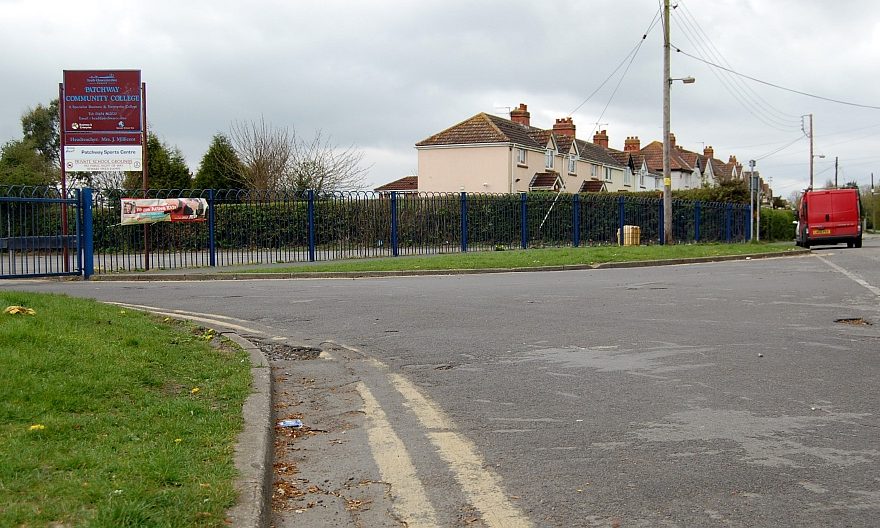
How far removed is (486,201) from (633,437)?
24.7 metres

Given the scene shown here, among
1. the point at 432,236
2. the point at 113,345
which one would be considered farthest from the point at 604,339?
the point at 432,236

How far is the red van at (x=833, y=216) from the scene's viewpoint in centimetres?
3531

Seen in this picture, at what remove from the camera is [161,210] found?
2120cm

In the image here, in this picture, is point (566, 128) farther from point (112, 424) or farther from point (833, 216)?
point (112, 424)

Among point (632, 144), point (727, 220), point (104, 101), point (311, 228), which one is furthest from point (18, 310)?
point (632, 144)

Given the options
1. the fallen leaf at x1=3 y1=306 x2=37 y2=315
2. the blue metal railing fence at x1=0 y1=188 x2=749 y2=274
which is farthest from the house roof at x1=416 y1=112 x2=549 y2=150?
the fallen leaf at x1=3 y1=306 x2=37 y2=315

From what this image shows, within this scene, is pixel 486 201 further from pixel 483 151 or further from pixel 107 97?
pixel 483 151

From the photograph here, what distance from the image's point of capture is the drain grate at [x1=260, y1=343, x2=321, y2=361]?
8.79m

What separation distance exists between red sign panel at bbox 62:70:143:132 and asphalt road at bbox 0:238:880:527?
31.2 ft

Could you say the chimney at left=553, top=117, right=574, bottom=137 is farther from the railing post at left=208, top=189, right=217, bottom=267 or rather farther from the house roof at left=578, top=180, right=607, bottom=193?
the railing post at left=208, top=189, right=217, bottom=267

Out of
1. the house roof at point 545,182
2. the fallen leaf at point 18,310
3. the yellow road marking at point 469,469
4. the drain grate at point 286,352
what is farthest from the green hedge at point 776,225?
the yellow road marking at point 469,469

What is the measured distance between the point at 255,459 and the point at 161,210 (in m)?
17.7

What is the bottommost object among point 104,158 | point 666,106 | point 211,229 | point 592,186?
point 211,229

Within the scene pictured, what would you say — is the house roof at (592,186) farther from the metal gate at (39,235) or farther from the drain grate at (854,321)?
the drain grate at (854,321)
